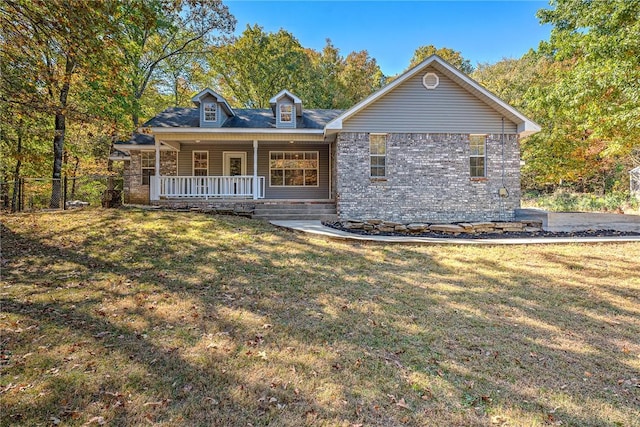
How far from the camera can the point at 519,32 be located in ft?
55.9

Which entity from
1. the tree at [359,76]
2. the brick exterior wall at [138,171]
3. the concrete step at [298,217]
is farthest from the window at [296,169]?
the tree at [359,76]

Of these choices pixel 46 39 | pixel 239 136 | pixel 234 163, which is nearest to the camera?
pixel 46 39

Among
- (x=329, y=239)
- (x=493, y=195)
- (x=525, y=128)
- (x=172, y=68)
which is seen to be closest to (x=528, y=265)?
Answer: (x=329, y=239)

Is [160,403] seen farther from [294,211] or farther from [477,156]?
[477,156]

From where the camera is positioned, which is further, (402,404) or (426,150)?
(426,150)

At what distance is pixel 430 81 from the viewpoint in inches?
464

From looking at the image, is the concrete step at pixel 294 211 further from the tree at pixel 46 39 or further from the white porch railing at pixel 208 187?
the tree at pixel 46 39

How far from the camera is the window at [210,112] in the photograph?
1370 cm

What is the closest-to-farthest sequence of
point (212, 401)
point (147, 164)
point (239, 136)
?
1. point (212, 401)
2. point (239, 136)
3. point (147, 164)

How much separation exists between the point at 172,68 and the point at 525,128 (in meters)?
21.0

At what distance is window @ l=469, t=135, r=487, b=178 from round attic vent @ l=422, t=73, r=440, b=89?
7.60 ft

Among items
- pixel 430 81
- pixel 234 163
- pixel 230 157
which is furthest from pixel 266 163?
pixel 430 81

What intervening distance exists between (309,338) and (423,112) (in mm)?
10274

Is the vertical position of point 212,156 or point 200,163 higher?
point 212,156
